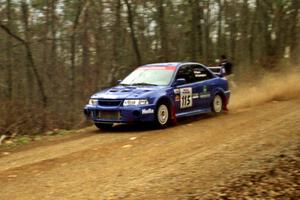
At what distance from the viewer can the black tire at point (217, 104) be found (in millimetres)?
14727

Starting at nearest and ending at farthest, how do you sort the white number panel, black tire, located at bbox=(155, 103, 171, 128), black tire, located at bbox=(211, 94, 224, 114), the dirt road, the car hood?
the dirt road, the car hood, black tire, located at bbox=(155, 103, 171, 128), the white number panel, black tire, located at bbox=(211, 94, 224, 114)

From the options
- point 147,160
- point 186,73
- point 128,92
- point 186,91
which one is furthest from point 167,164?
point 186,73

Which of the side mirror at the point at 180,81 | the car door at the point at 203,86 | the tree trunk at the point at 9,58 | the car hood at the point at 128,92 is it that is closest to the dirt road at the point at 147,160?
the car hood at the point at 128,92

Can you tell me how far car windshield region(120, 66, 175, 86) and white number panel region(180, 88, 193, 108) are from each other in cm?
53

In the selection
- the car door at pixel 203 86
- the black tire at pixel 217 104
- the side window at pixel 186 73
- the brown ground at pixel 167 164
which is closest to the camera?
the brown ground at pixel 167 164

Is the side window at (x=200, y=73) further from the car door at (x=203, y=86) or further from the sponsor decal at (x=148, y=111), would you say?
the sponsor decal at (x=148, y=111)

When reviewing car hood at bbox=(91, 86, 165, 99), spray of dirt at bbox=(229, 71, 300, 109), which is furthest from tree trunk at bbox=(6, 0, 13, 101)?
car hood at bbox=(91, 86, 165, 99)

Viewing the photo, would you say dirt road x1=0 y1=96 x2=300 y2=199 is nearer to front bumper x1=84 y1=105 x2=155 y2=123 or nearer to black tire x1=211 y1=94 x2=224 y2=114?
front bumper x1=84 y1=105 x2=155 y2=123

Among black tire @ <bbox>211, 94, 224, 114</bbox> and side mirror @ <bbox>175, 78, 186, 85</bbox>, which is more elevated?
side mirror @ <bbox>175, 78, 186, 85</bbox>

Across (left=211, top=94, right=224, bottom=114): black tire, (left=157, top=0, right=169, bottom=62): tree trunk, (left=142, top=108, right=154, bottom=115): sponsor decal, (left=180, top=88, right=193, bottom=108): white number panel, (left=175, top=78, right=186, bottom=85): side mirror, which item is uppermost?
(left=157, top=0, right=169, bottom=62): tree trunk

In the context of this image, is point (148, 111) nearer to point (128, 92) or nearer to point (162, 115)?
point (162, 115)

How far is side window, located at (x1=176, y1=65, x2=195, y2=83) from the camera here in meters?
13.6

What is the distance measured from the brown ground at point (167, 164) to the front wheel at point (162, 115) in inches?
10.5

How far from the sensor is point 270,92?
782 inches
